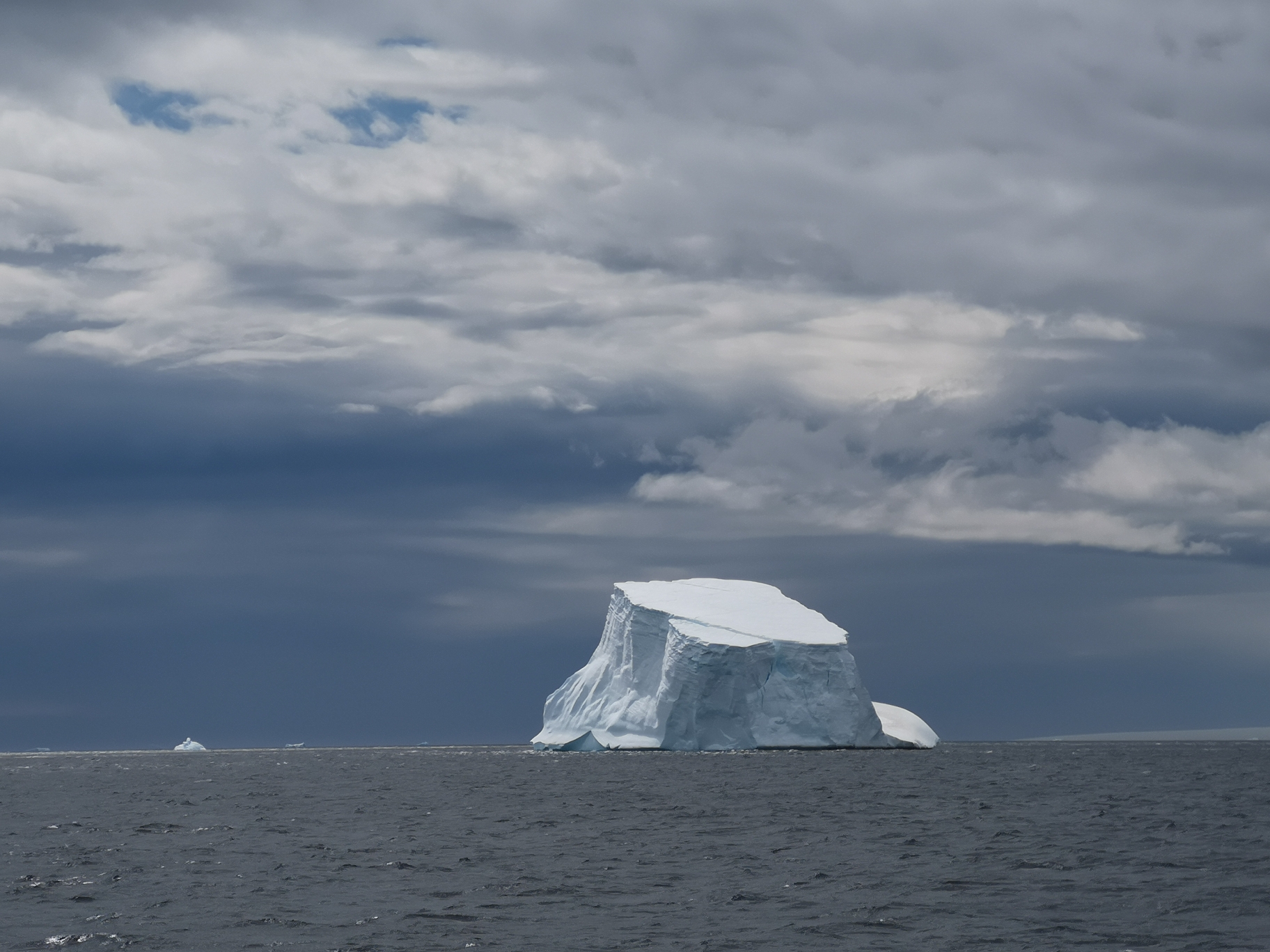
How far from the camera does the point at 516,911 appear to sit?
689 inches

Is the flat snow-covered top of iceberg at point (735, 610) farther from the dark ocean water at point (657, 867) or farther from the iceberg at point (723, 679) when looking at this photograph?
the dark ocean water at point (657, 867)

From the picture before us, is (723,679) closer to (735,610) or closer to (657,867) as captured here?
(735,610)

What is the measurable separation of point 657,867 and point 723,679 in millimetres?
37593

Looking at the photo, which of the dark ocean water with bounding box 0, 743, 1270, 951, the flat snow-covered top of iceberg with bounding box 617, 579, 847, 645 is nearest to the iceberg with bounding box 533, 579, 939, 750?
the flat snow-covered top of iceberg with bounding box 617, 579, 847, 645

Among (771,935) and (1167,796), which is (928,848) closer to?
(771,935)

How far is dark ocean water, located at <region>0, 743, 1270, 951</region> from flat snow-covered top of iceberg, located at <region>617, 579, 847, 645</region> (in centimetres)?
1518

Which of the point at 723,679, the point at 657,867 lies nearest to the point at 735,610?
the point at 723,679

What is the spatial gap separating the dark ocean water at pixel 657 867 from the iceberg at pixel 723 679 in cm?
1465

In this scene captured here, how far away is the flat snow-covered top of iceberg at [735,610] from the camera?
59406mm

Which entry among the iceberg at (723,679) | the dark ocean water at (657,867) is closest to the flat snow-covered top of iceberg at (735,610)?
the iceberg at (723,679)

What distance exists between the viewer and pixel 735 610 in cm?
6331

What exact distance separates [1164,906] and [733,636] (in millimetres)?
42083

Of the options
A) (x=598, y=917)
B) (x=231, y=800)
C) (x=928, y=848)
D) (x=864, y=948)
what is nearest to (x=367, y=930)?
(x=598, y=917)

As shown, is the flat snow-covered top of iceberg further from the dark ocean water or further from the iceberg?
the dark ocean water
